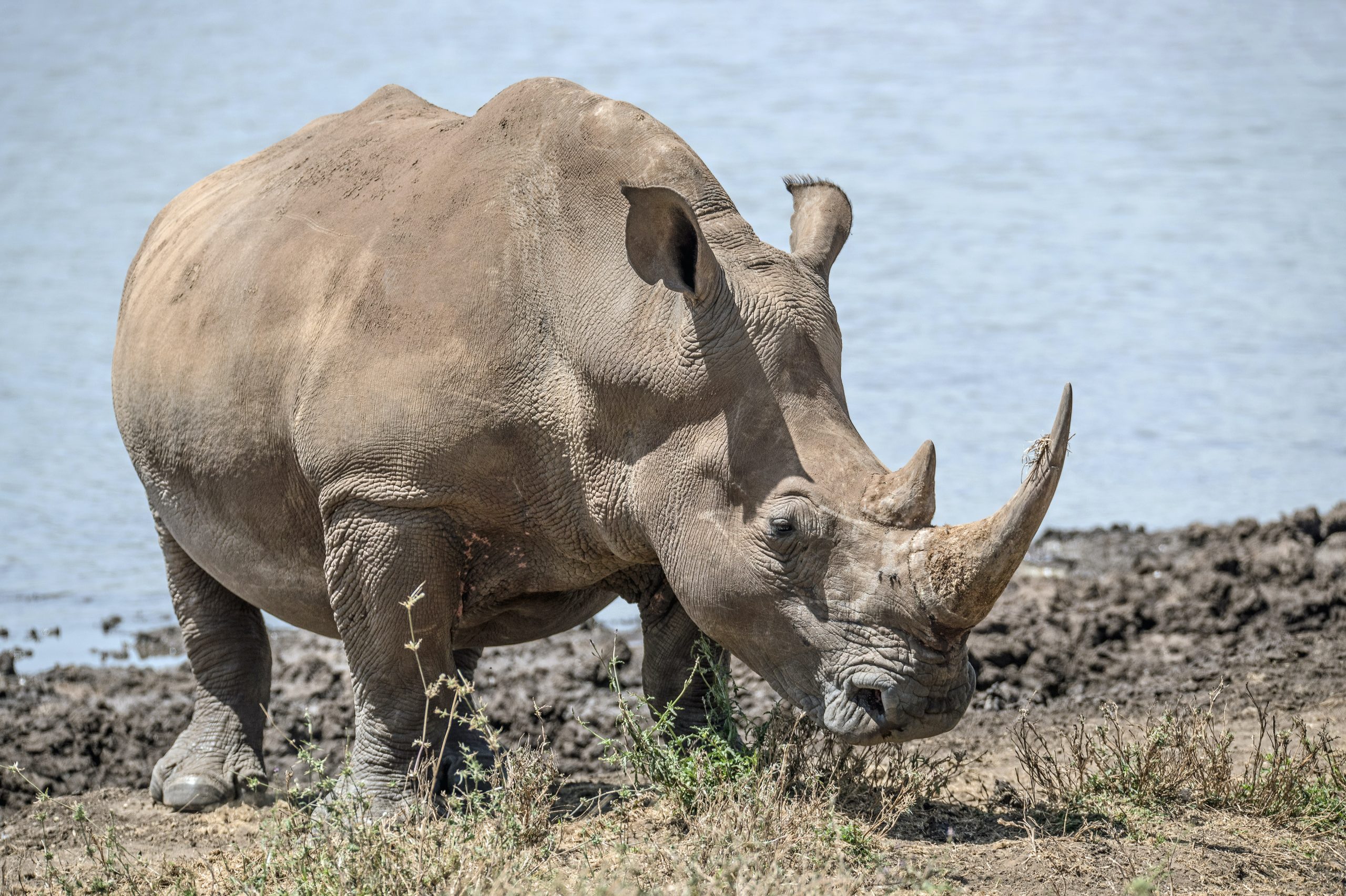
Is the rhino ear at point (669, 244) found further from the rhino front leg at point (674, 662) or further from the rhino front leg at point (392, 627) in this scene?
the rhino front leg at point (674, 662)

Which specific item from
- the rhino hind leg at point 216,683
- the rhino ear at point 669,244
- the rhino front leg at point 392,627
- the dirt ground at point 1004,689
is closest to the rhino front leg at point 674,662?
the dirt ground at point 1004,689

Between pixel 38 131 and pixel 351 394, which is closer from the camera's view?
pixel 351 394

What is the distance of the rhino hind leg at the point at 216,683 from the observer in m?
7.16

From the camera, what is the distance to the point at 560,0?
4000 cm

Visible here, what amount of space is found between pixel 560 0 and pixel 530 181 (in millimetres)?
35745

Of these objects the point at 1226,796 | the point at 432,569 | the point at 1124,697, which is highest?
the point at 432,569

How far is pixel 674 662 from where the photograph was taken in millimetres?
6059

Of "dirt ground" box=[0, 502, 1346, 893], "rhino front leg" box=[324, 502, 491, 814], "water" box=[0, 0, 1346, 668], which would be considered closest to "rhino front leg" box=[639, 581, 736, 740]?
"dirt ground" box=[0, 502, 1346, 893]

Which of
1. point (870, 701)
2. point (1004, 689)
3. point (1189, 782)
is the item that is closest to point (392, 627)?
point (870, 701)

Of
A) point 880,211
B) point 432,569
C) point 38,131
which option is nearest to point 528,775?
point 432,569

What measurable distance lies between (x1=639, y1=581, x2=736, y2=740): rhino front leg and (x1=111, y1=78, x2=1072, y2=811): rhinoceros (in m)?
0.01

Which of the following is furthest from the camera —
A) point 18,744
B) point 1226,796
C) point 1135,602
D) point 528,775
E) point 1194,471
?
point 1194,471

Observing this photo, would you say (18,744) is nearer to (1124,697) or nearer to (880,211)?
(1124,697)

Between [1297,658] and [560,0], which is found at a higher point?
[560,0]
